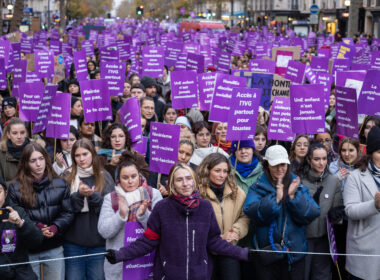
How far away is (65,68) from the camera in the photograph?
14680 millimetres

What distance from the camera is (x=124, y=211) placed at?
4.73 m

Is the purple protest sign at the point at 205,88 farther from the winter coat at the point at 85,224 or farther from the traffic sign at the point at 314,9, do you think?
the traffic sign at the point at 314,9

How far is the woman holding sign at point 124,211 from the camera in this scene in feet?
15.5

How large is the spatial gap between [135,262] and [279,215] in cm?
117

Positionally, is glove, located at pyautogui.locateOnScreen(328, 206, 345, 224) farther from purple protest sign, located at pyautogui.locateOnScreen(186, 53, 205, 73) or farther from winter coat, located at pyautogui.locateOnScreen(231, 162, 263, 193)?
purple protest sign, located at pyautogui.locateOnScreen(186, 53, 205, 73)

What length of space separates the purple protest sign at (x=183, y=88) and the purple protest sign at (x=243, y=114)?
2632 mm

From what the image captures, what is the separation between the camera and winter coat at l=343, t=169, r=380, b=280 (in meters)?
4.91

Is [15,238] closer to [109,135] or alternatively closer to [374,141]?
[109,135]

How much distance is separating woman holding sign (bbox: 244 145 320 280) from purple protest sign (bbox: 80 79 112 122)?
11.2 feet

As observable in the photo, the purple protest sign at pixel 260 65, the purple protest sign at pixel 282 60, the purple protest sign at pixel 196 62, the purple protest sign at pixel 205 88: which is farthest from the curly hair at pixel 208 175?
the purple protest sign at pixel 282 60

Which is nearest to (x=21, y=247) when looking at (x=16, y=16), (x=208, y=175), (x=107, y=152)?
(x=208, y=175)

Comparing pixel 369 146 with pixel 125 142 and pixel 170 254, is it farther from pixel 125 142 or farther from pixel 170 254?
pixel 125 142

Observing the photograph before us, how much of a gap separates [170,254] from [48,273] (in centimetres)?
126

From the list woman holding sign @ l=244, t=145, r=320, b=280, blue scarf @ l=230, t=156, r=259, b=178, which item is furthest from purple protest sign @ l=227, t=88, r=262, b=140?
woman holding sign @ l=244, t=145, r=320, b=280
